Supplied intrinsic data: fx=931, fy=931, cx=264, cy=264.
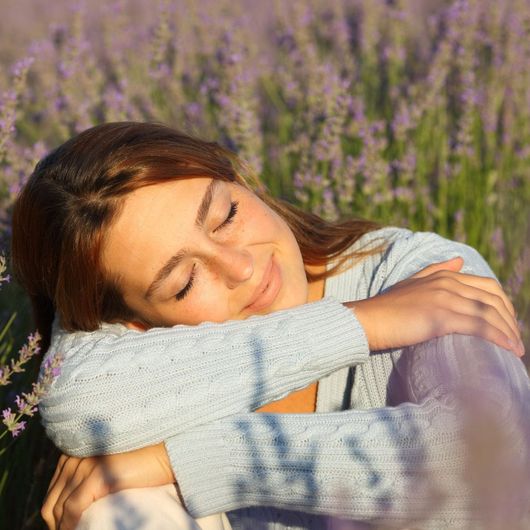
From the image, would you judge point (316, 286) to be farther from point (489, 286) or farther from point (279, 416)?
point (279, 416)

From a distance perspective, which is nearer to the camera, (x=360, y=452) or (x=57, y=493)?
(x=360, y=452)

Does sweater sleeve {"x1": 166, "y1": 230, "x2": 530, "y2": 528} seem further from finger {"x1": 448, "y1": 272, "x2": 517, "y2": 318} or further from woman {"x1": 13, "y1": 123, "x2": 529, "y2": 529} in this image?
finger {"x1": 448, "y1": 272, "x2": 517, "y2": 318}

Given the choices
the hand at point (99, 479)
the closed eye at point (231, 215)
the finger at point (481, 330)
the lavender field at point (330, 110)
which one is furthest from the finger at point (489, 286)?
the hand at point (99, 479)

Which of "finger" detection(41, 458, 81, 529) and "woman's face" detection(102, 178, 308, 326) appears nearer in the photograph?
"finger" detection(41, 458, 81, 529)

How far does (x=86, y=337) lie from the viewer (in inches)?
76.3

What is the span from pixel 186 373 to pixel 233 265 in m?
0.27

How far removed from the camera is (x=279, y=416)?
1.71 m

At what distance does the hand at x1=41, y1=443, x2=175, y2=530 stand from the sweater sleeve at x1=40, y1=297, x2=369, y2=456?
3cm

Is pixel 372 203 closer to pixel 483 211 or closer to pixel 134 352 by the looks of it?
pixel 483 211

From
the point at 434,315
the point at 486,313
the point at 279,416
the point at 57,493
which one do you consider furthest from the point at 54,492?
the point at 486,313

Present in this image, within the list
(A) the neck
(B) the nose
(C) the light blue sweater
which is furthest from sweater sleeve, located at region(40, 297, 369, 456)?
(A) the neck

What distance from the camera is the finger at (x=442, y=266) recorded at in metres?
2.04

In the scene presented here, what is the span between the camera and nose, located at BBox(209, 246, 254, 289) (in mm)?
1882

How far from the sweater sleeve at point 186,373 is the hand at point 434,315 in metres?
0.05
